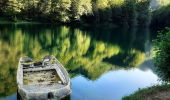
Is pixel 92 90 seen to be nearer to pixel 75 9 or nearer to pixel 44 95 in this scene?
pixel 44 95

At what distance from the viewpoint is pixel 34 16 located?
355ft

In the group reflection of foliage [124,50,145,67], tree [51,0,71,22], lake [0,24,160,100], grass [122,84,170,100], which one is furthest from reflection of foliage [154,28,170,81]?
tree [51,0,71,22]

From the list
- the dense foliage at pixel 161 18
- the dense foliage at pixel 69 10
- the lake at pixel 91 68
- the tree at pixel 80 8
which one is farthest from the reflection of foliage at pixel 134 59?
the dense foliage at pixel 161 18

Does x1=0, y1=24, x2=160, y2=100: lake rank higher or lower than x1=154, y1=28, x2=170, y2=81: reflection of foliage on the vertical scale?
lower

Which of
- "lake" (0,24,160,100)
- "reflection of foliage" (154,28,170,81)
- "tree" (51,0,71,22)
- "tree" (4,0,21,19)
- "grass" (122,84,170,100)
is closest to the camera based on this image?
"grass" (122,84,170,100)

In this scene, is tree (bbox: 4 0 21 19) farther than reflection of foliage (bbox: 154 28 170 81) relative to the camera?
Yes

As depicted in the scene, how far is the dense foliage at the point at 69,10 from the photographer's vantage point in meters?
102

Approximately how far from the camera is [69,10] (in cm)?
10981

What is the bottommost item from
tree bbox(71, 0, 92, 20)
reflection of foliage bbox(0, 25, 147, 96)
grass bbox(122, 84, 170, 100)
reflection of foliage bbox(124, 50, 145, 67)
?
reflection of foliage bbox(124, 50, 145, 67)

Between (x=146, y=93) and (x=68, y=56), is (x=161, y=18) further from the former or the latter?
(x=146, y=93)

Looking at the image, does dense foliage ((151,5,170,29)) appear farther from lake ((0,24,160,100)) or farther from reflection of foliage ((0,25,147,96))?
lake ((0,24,160,100))

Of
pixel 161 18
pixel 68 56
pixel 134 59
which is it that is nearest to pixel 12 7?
pixel 68 56

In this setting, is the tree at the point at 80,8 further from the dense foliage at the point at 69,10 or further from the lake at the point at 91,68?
the lake at the point at 91,68

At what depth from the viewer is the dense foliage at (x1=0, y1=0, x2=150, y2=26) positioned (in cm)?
10241
